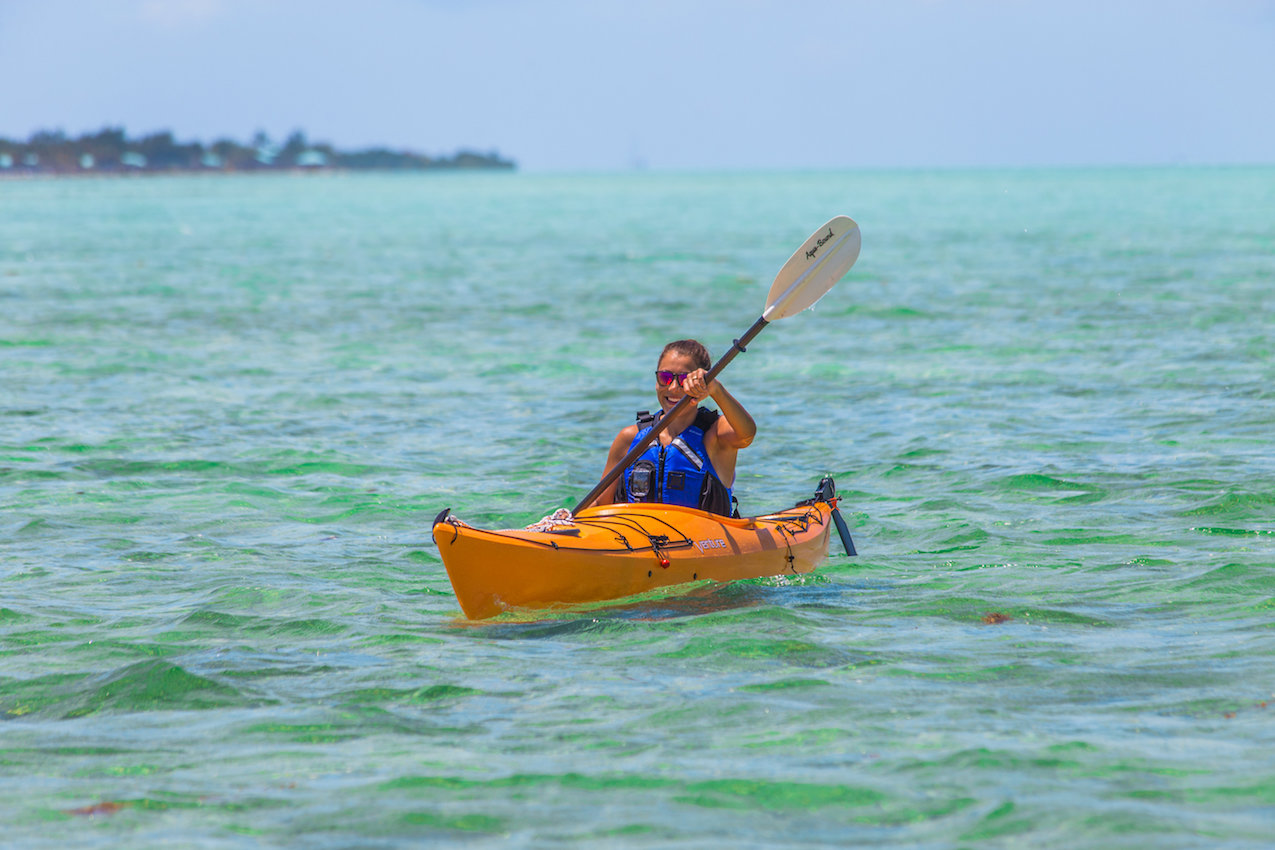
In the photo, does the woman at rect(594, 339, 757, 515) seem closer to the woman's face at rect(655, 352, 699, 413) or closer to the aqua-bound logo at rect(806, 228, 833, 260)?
the woman's face at rect(655, 352, 699, 413)

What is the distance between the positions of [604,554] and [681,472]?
814 millimetres

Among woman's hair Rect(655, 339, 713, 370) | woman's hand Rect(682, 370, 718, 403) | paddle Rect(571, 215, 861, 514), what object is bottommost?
woman's hand Rect(682, 370, 718, 403)

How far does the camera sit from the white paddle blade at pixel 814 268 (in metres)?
8.02

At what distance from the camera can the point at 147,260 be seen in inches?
1375

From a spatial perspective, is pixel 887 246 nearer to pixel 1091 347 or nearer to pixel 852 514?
pixel 1091 347

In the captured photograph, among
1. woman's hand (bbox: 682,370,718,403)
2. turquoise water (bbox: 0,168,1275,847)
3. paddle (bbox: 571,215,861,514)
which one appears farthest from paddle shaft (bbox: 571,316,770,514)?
paddle (bbox: 571,215,861,514)

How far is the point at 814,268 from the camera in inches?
320

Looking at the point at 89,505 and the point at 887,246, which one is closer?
the point at 89,505

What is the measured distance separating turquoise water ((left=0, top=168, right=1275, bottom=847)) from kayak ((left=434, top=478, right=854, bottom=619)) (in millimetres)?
126

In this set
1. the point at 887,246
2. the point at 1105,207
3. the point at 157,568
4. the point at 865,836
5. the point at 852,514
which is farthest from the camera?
the point at 1105,207

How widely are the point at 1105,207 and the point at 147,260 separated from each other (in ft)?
165

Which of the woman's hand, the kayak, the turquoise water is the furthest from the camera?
the woman's hand

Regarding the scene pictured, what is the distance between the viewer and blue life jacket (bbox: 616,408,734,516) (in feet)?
22.4

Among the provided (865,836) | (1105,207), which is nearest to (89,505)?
(865,836)
